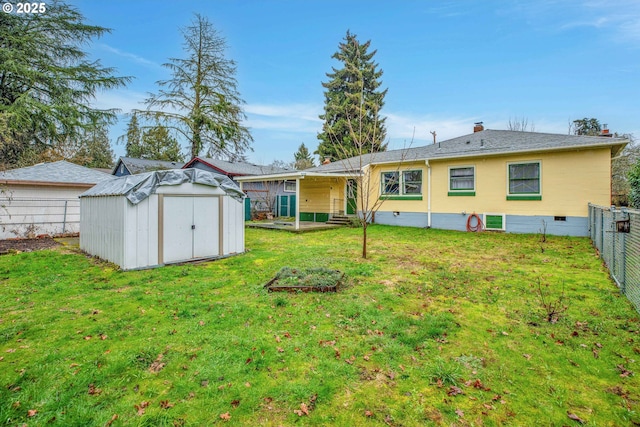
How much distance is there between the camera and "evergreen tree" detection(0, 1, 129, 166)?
13023mm

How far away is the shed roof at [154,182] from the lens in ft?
22.0

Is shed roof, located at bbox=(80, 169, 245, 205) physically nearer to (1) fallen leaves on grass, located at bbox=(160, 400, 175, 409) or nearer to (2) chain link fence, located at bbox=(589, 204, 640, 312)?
(1) fallen leaves on grass, located at bbox=(160, 400, 175, 409)

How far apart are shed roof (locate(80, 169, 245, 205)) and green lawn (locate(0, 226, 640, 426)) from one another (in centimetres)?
189

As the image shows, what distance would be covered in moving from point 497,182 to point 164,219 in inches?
455

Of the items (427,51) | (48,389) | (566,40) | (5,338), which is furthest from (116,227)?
(566,40)

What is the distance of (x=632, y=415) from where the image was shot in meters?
2.21

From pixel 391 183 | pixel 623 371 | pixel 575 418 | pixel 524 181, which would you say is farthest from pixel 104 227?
pixel 524 181

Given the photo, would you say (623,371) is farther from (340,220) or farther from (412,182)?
(340,220)

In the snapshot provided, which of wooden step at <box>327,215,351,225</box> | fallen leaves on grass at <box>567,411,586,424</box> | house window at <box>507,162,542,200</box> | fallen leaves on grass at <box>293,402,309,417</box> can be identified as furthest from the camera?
wooden step at <box>327,215,351,225</box>

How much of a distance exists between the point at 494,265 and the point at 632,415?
16.0ft

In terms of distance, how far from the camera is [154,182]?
6.97 metres

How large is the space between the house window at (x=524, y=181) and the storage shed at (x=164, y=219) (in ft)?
32.7

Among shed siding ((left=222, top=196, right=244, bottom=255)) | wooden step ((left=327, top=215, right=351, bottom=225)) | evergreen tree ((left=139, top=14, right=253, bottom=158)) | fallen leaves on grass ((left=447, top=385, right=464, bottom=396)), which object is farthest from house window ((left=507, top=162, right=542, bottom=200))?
evergreen tree ((left=139, top=14, right=253, bottom=158))

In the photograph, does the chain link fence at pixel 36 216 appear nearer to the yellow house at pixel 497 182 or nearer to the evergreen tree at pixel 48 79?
the evergreen tree at pixel 48 79
